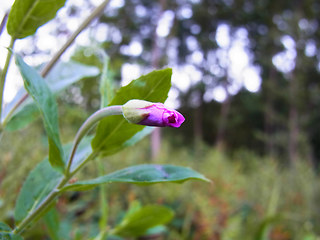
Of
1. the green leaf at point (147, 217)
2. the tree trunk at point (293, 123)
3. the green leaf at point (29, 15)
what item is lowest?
the tree trunk at point (293, 123)

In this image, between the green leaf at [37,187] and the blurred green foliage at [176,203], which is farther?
the blurred green foliage at [176,203]

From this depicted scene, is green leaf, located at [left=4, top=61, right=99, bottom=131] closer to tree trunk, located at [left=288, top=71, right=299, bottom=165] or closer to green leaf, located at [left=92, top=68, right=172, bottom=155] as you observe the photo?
green leaf, located at [left=92, top=68, right=172, bottom=155]

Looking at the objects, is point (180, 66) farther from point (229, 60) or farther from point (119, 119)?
point (119, 119)

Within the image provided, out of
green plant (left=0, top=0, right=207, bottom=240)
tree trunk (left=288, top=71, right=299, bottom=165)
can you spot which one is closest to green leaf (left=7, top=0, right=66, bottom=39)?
green plant (left=0, top=0, right=207, bottom=240)

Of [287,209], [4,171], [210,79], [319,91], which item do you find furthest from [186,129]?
[4,171]

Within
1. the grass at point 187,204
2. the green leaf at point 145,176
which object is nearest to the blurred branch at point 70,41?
the green leaf at point 145,176

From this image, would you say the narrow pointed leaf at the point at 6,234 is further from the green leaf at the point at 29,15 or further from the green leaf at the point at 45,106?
the green leaf at the point at 29,15
